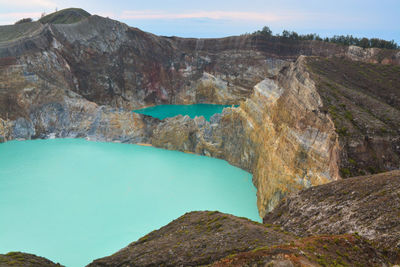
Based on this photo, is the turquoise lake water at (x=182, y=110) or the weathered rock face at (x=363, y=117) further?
the turquoise lake water at (x=182, y=110)

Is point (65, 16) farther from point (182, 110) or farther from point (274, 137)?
point (274, 137)

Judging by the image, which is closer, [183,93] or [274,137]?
[274,137]

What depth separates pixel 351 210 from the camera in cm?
988

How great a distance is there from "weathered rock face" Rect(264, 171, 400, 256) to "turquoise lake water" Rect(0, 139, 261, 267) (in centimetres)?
680

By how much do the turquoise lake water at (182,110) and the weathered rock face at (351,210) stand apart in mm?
33657

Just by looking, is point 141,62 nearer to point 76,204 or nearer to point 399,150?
point 76,204

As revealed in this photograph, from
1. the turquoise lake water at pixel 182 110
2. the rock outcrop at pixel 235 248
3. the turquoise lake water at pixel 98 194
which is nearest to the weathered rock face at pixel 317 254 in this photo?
the rock outcrop at pixel 235 248

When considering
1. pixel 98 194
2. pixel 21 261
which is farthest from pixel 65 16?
pixel 21 261

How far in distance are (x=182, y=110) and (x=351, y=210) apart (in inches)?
1621

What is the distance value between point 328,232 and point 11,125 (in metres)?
34.4

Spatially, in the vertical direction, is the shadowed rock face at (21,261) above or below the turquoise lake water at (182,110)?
below

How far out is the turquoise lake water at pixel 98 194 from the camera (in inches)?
621

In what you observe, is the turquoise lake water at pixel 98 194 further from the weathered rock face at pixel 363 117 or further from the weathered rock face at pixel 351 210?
the weathered rock face at pixel 363 117

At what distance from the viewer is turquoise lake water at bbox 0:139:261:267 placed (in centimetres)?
1578
